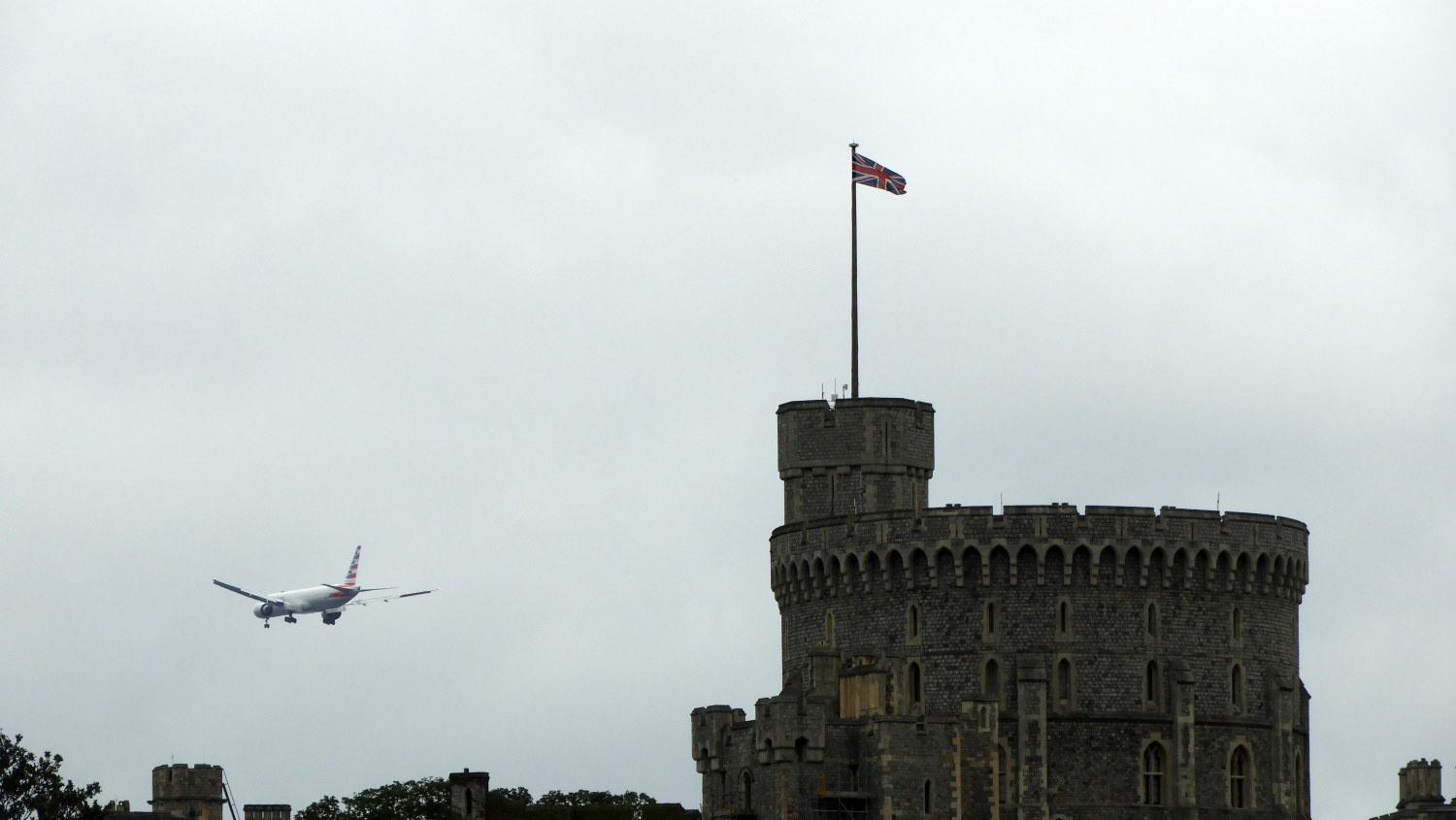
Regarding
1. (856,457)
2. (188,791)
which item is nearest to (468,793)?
(188,791)

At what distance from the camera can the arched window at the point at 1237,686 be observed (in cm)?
12700

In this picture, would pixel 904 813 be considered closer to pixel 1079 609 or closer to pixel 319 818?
pixel 1079 609

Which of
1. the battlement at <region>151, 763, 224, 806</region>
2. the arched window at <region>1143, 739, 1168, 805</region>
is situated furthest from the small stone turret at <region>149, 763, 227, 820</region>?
the arched window at <region>1143, 739, 1168, 805</region>

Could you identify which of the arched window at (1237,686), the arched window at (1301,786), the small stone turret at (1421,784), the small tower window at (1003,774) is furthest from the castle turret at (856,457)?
the small stone turret at (1421,784)

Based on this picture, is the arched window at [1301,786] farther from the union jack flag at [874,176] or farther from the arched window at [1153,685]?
the union jack flag at [874,176]

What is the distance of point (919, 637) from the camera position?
416 feet

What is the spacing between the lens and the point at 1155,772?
125000 millimetres

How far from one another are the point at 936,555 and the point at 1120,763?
10780 mm

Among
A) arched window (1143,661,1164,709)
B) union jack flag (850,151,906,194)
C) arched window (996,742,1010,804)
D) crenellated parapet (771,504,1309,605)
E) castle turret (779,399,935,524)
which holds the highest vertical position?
union jack flag (850,151,906,194)

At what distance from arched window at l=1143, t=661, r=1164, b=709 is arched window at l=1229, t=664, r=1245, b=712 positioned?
341 centimetres

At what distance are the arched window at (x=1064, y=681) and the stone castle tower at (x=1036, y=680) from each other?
0.40 ft

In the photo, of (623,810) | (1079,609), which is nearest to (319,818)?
(623,810)

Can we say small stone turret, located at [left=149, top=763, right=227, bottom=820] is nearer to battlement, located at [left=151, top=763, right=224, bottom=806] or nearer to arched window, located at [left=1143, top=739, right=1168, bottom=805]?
battlement, located at [left=151, top=763, right=224, bottom=806]

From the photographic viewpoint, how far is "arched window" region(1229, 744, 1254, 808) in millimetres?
126312
